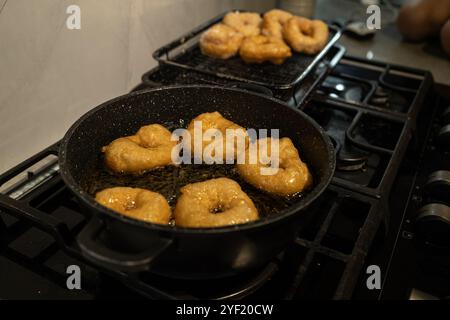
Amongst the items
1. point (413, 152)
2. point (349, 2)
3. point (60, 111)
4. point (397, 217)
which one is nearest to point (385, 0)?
point (349, 2)

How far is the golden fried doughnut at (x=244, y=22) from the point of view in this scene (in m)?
1.45

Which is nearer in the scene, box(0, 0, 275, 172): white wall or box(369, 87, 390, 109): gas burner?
box(0, 0, 275, 172): white wall

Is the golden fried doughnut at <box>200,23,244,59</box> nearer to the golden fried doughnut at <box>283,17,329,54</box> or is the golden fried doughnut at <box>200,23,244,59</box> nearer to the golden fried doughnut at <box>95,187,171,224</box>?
the golden fried doughnut at <box>283,17,329,54</box>

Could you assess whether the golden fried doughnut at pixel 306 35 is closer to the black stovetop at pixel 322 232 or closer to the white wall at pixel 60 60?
the black stovetop at pixel 322 232

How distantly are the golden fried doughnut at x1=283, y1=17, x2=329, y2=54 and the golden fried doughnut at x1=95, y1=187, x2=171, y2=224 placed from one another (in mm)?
874

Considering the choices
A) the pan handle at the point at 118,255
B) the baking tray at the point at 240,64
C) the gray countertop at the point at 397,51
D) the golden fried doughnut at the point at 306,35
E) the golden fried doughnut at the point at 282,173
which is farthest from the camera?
the gray countertop at the point at 397,51

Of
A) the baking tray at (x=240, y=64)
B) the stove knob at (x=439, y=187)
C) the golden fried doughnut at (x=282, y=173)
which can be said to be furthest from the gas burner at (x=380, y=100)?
the golden fried doughnut at (x=282, y=173)

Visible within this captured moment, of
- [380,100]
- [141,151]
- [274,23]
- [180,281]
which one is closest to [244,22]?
[274,23]

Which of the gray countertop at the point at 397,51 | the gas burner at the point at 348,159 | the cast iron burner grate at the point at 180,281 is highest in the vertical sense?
the gray countertop at the point at 397,51

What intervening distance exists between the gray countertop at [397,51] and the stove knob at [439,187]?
0.78 metres

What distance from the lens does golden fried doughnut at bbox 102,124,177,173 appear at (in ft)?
2.75

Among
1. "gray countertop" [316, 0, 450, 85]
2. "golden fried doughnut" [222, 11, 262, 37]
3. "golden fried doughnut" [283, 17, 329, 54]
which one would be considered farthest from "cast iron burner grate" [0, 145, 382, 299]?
"gray countertop" [316, 0, 450, 85]

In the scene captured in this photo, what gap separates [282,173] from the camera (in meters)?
0.82

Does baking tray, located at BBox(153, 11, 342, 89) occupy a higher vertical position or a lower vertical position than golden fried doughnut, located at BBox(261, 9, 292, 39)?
lower
